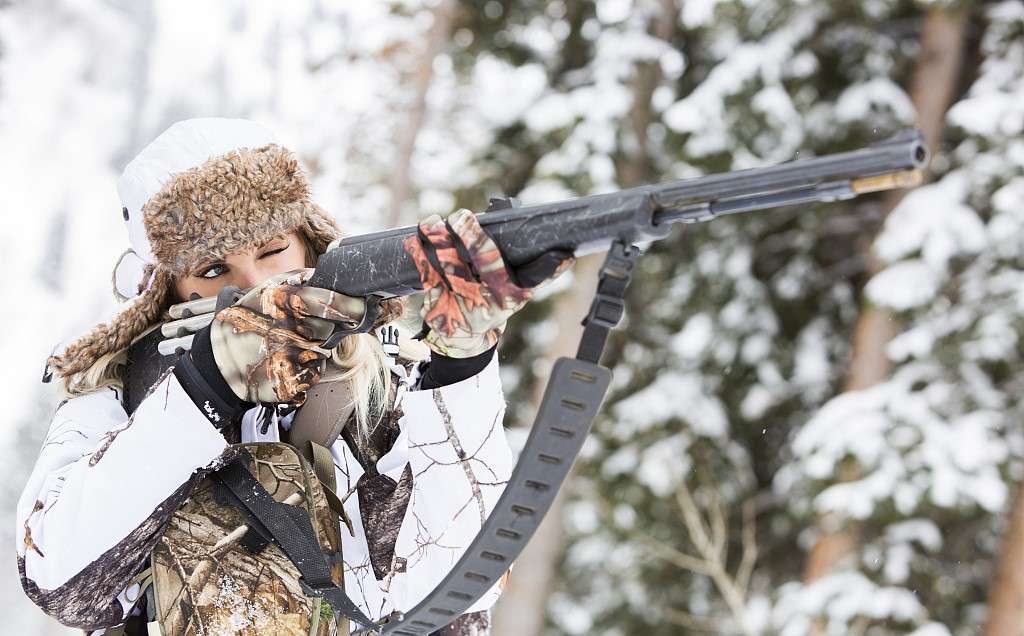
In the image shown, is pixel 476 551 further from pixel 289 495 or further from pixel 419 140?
pixel 419 140

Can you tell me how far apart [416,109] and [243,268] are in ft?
21.1

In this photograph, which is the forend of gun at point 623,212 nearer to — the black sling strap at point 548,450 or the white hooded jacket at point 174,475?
the black sling strap at point 548,450

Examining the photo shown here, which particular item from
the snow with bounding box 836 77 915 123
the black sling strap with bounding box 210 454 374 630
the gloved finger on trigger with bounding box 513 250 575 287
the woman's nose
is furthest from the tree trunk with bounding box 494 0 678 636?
the gloved finger on trigger with bounding box 513 250 575 287

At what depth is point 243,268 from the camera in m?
1.78

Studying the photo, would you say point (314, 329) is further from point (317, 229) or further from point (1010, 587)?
point (1010, 587)

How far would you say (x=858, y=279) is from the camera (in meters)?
7.31

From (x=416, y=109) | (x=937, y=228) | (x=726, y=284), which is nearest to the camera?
(x=937, y=228)

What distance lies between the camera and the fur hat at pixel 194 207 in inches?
68.4

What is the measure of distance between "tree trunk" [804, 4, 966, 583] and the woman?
486 cm

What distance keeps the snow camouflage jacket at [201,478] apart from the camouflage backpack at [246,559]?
6cm

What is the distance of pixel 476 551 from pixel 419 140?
7.30 m

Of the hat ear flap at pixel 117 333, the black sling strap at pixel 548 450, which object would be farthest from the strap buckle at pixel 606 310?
the hat ear flap at pixel 117 333

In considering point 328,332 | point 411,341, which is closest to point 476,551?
point 328,332

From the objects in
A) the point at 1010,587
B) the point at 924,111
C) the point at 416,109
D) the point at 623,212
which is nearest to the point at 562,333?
the point at 416,109
